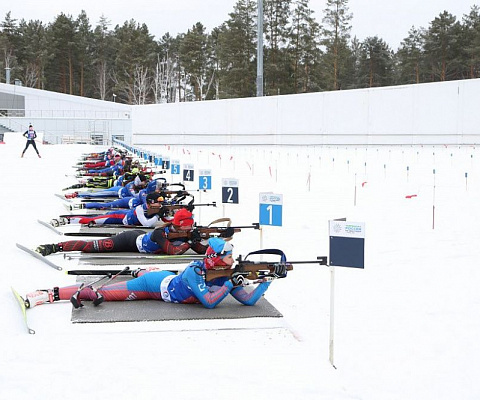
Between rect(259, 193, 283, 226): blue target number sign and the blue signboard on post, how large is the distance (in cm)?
309

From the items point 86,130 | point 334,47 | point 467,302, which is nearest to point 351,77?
point 334,47

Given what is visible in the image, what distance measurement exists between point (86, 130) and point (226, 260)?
49677 millimetres

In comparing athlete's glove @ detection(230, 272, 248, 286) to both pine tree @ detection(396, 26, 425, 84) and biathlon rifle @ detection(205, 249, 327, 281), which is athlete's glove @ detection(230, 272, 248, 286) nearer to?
biathlon rifle @ detection(205, 249, 327, 281)

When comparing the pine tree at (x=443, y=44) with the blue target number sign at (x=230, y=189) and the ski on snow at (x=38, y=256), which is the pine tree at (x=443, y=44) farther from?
the ski on snow at (x=38, y=256)

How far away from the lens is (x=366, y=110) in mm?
31609

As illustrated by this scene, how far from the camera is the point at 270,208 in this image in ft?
30.0

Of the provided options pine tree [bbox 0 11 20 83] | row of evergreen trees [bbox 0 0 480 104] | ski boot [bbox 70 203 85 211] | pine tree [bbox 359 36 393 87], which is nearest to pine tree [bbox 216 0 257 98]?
row of evergreen trees [bbox 0 0 480 104]

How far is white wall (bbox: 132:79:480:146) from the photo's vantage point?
27.5 metres

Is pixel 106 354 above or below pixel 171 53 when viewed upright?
below

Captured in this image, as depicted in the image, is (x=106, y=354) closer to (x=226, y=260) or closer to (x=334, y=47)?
(x=226, y=260)

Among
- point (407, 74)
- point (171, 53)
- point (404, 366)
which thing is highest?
point (171, 53)

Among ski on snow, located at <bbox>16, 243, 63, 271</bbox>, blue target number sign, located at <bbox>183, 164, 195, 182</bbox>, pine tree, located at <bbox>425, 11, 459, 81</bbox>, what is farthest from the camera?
pine tree, located at <bbox>425, 11, 459, 81</bbox>

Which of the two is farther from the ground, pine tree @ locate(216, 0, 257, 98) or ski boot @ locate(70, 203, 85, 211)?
pine tree @ locate(216, 0, 257, 98)

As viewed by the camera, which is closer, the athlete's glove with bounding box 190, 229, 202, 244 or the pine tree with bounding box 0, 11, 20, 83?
the athlete's glove with bounding box 190, 229, 202, 244
